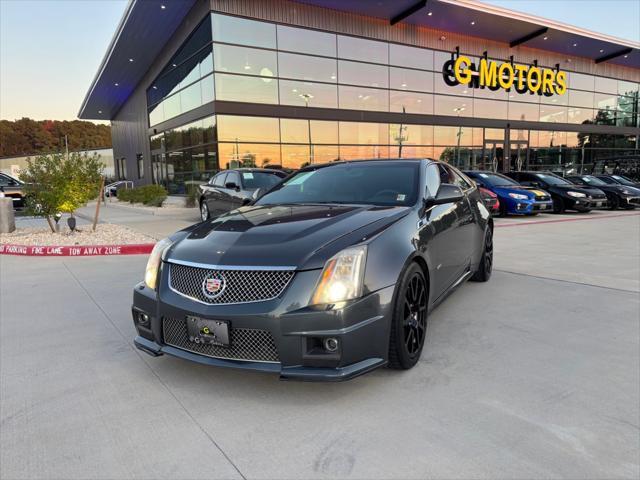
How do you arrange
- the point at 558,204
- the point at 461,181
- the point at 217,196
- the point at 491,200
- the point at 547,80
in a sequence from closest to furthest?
the point at 461,181, the point at 217,196, the point at 491,200, the point at 558,204, the point at 547,80

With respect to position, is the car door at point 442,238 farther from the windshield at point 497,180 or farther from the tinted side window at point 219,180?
the windshield at point 497,180

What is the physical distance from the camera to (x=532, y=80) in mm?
27422

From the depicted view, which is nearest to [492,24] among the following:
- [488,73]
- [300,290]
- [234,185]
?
[488,73]

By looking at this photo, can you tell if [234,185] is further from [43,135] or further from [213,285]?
[43,135]

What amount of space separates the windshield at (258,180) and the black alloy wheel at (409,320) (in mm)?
8473

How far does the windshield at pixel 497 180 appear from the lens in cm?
1465

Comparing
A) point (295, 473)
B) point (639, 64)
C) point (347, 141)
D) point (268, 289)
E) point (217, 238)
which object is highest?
point (639, 64)

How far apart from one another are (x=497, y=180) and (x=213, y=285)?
13949 millimetres

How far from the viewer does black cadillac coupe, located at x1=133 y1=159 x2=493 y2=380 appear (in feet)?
8.57

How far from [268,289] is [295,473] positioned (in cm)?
98

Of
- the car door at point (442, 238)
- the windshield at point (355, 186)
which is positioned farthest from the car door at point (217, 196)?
the car door at point (442, 238)

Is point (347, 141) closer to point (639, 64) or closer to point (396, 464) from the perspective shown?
point (396, 464)

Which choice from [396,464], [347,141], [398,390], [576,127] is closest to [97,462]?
[396,464]

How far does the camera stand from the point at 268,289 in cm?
267
